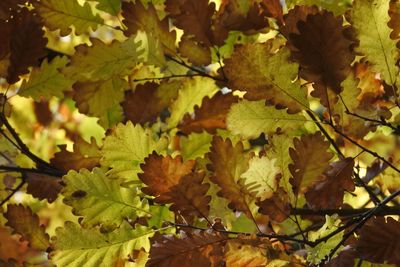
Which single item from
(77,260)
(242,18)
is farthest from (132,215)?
(242,18)

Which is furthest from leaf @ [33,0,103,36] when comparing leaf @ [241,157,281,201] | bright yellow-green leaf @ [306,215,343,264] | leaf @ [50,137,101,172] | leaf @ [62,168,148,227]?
bright yellow-green leaf @ [306,215,343,264]

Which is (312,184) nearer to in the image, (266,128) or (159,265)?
(266,128)

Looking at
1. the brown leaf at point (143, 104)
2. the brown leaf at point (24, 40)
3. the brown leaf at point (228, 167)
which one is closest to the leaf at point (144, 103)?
the brown leaf at point (143, 104)

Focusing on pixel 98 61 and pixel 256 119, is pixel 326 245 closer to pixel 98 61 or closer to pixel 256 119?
pixel 256 119

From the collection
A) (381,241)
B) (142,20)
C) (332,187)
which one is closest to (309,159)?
(332,187)

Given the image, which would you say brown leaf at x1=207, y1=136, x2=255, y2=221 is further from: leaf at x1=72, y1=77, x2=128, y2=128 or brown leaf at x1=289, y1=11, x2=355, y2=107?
leaf at x1=72, y1=77, x2=128, y2=128

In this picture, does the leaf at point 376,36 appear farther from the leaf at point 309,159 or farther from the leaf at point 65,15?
the leaf at point 65,15

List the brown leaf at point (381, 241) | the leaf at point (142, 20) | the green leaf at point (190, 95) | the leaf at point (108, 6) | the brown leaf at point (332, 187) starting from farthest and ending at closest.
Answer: the green leaf at point (190, 95), the leaf at point (108, 6), the leaf at point (142, 20), the brown leaf at point (332, 187), the brown leaf at point (381, 241)

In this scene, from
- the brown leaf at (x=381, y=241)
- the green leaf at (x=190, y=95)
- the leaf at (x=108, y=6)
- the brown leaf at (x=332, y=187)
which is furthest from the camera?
the green leaf at (x=190, y=95)
